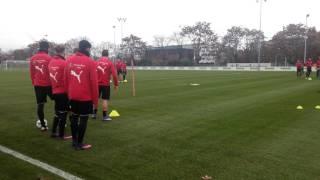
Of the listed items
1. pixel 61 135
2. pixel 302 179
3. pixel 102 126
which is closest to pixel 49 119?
pixel 102 126

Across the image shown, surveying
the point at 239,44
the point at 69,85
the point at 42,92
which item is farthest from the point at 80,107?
the point at 239,44

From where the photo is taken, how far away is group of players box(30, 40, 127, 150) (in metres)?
6.56

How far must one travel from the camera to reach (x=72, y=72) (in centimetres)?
659

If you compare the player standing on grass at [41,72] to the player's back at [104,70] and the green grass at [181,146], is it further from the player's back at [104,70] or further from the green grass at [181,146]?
the player's back at [104,70]

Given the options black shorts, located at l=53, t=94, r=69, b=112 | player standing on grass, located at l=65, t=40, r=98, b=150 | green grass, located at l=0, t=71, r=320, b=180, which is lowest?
green grass, located at l=0, t=71, r=320, b=180

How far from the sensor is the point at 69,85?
6.67 m

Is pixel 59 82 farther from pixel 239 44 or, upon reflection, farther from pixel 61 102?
pixel 239 44

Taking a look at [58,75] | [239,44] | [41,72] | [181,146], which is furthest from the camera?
[239,44]

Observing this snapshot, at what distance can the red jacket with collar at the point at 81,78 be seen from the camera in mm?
6543

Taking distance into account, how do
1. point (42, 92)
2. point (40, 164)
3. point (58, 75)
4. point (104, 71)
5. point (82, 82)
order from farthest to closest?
point (104, 71)
point (42, 92)
point (58, 75)
point (82, 82)
point (40, 164)

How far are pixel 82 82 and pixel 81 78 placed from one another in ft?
0.26

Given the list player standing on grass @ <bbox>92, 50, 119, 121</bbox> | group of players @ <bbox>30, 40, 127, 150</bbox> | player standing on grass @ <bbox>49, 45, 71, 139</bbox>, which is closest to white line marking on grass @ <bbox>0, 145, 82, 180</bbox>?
group of players @ <bbox>30, 40, 127, 150</bbox>

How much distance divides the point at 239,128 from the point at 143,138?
2602mm

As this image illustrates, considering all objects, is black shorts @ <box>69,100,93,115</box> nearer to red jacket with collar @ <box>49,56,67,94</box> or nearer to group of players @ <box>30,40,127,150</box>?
group of players @ <box>30,40,127,150</box>
